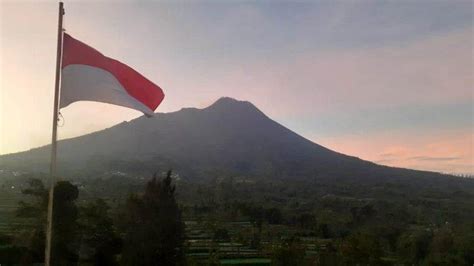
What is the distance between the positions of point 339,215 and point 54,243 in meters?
57.0

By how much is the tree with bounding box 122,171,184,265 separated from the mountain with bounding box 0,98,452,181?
88.9 metres

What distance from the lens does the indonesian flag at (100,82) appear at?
832 cm

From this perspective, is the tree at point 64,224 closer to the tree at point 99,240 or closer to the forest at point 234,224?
the forest at point 234,224

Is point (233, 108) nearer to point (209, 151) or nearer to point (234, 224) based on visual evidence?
point (209, 151)

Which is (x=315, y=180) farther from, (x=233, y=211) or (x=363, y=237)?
(x=363, y=237)

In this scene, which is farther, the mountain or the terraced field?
the mountain

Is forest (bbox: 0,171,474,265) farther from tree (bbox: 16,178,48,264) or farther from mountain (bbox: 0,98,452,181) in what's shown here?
→ mountain (bbox: 0,98,452,181)

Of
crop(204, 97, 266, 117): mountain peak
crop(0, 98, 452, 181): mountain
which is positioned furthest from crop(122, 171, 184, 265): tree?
crop(204, 97, 266, 117): mountain peak

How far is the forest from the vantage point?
25375mm

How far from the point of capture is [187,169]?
427ft

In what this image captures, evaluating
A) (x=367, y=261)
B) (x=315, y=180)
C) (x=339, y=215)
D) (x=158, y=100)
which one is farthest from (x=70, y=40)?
(x=315, y=180)

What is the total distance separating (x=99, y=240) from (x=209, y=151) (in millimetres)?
119689

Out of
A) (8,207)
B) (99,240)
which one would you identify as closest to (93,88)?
(99,240)

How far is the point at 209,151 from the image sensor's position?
14862 centimetres
